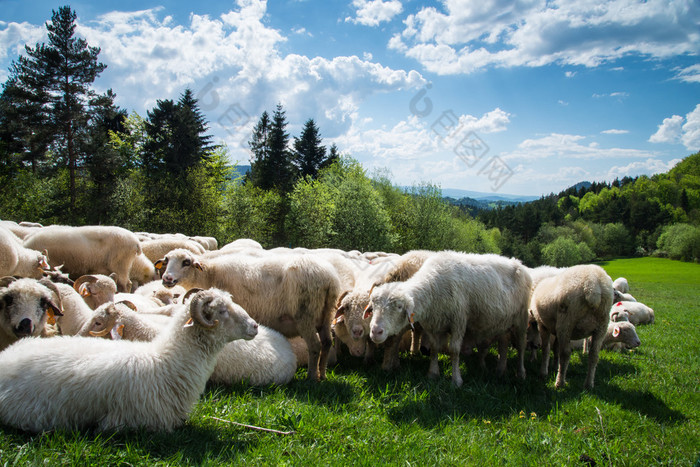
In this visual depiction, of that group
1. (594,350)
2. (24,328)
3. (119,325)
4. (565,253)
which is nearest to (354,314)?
(119,325)

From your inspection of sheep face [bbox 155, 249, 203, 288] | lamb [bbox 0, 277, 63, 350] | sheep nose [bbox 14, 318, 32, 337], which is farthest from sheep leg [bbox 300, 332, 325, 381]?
sheep nose [bbox 14, 318, 32, 337]

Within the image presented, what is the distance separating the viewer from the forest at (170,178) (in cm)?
2839

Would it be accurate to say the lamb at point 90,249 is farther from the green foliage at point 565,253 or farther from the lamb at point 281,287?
the green foliage at point 565,253

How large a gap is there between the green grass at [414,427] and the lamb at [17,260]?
4.85 meters

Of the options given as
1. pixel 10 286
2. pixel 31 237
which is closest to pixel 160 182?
pixel 31 237

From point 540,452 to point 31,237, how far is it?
11.2 meters

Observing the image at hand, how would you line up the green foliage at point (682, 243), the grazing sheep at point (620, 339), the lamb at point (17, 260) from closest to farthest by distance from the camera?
the lamb at point (17, 260) < the grazing sheep at point (620, 339) < the green foliage at point (682, 243)

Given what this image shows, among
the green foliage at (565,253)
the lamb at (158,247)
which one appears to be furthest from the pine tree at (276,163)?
the green foliage at (565,253)

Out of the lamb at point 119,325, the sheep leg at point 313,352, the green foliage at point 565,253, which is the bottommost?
the green foliage at point 565,253

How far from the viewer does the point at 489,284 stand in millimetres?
6523

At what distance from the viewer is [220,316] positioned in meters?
3.99

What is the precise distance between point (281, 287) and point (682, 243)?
9119 cm

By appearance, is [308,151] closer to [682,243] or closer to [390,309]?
[390,309]

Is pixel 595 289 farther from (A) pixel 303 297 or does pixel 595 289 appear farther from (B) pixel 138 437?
(B) pixel 138 437
